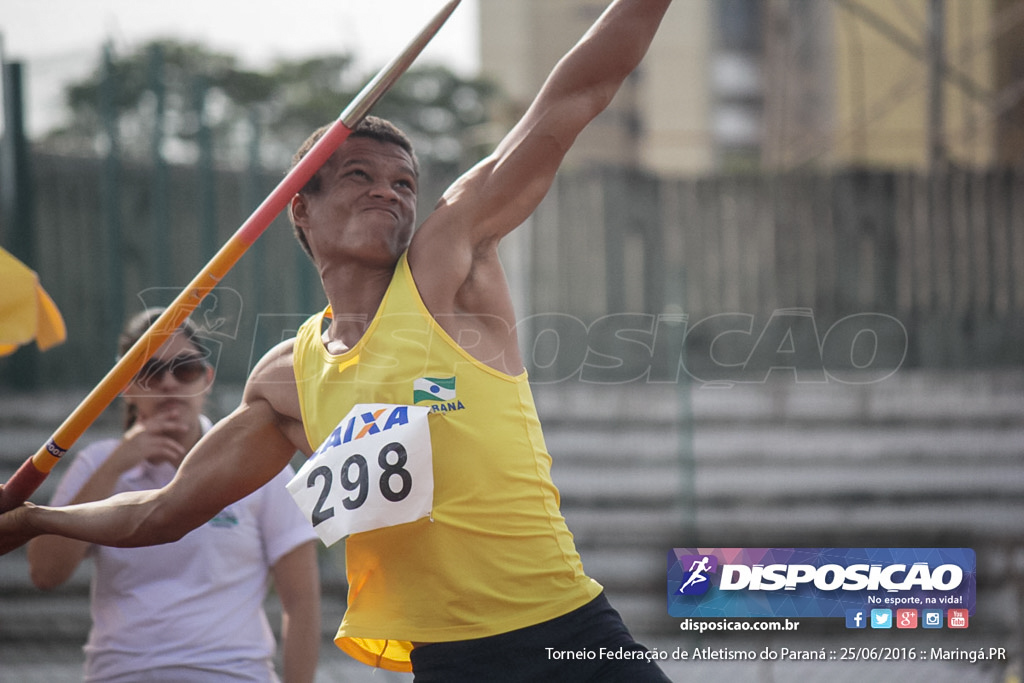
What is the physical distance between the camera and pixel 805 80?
3075 centimetres

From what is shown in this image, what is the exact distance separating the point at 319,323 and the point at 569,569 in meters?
0.85

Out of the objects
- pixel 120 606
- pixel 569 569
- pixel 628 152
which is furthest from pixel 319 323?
pixel 628 152

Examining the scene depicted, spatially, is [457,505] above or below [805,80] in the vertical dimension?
below

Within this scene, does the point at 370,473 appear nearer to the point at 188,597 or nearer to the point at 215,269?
the point at 215,269

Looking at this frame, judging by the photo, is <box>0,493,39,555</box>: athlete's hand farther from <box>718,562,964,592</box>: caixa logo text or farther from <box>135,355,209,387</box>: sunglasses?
<box>718,562,964,592</box>: caixa logo text

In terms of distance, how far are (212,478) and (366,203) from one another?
2.51 feet

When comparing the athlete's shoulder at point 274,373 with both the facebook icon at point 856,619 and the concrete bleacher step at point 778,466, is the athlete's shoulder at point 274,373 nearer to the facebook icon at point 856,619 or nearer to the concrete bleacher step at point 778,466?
the facebook icon at point 856,619

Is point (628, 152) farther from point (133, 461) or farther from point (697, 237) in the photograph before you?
point (133, 461)

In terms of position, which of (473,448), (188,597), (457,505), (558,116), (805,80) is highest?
(805,80)

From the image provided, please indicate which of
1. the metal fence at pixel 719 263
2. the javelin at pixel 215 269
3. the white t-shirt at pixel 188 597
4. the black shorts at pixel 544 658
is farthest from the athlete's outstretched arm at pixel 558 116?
the metal fence at pixel 719 263

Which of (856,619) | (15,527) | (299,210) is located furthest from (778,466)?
(15,527)

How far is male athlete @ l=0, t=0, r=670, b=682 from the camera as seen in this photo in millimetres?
2316

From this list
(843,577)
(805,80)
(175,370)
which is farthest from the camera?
(805,80)

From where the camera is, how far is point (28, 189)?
6.12 m
